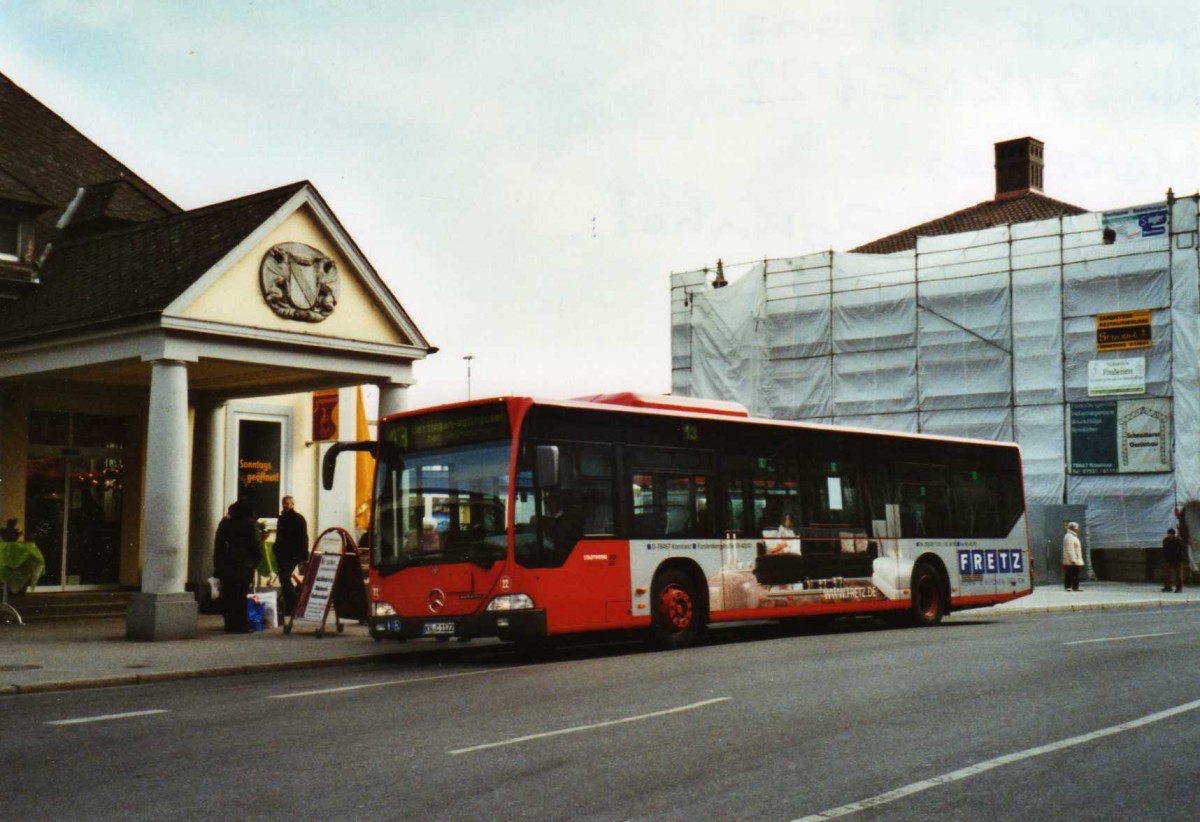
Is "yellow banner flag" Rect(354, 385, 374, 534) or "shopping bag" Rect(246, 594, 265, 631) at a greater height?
"yellow banner flag" Rect(354, 385, 374, 534)

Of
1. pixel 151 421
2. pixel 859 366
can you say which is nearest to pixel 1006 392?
pixel 859 366

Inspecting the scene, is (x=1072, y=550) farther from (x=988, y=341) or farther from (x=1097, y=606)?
(x=988, y=341)

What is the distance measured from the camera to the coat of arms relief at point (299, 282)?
19859 mm

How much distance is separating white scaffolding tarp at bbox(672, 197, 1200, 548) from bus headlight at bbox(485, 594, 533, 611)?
26.3 meters

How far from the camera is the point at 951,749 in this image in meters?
8.29

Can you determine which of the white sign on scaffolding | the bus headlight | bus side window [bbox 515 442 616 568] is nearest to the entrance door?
the bus headlight

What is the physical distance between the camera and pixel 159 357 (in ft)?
59.5

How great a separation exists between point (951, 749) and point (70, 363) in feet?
48.3

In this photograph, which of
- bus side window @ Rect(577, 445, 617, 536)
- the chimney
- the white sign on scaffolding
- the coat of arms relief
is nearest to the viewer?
bus side window @ Rect(577, 445, 617, 536)

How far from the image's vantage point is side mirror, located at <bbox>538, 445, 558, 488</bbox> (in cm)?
1435

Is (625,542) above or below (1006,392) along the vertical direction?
below

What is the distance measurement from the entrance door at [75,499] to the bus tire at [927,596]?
13436 mm

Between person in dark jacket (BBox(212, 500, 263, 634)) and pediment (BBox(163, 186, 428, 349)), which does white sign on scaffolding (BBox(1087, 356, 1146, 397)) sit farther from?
person in dark jacket (BBox(212, 500, 263, 634))

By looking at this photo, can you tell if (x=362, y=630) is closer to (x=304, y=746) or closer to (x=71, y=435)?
(x=71, y=435)
